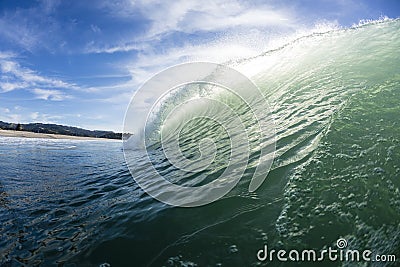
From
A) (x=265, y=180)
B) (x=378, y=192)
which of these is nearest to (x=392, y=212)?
(x=378, y=192)

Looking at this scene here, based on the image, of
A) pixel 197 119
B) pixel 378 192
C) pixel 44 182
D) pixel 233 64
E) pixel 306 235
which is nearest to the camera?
pixel 306 235

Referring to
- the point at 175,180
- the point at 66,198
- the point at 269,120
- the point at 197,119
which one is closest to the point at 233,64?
the point at 197,119

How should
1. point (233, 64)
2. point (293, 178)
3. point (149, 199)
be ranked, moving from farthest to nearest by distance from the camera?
point (233, 64)
point (149, 199)
point (293, 178)

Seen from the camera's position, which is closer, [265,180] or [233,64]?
[265,180]

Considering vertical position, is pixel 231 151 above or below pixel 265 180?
above

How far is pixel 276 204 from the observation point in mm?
3404

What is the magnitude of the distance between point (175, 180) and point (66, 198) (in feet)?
7.15

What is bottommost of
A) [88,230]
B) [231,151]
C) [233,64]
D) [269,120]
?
[88,230]

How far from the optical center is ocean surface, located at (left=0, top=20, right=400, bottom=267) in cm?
289

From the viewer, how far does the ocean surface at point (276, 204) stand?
2.89m

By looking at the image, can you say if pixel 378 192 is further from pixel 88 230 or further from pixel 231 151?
pixel 88 230

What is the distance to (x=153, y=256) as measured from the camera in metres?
2.96

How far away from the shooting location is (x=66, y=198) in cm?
534

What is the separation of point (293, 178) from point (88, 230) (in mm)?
2942
